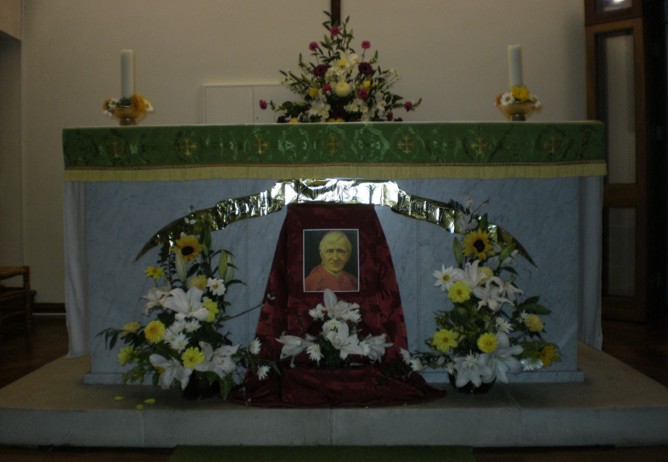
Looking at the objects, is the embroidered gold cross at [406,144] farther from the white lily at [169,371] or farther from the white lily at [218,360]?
the white lily at [169,371]

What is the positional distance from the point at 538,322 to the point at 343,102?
178cm

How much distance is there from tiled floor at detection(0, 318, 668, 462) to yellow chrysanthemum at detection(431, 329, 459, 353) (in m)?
0.43

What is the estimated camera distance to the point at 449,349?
3.29 m

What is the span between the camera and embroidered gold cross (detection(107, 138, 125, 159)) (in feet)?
11.5

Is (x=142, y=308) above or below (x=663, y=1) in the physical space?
below

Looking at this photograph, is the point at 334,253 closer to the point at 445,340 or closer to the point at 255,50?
the point at 445,340

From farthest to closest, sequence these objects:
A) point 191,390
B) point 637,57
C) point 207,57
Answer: point 207,57, point 637,57, point 191,390

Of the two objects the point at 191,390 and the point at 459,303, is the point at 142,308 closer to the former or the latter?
the point at 191,390

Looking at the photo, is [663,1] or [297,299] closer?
[297,299]

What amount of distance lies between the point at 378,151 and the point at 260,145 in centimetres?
54

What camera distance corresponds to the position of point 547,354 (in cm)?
324

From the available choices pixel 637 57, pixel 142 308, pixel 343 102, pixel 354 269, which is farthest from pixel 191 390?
pixel 637 57

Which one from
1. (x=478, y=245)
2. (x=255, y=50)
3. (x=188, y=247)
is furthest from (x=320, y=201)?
(x=255, y=50)

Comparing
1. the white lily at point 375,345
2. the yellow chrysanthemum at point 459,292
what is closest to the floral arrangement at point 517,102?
the yellow chrysanthemum at point 459,292
